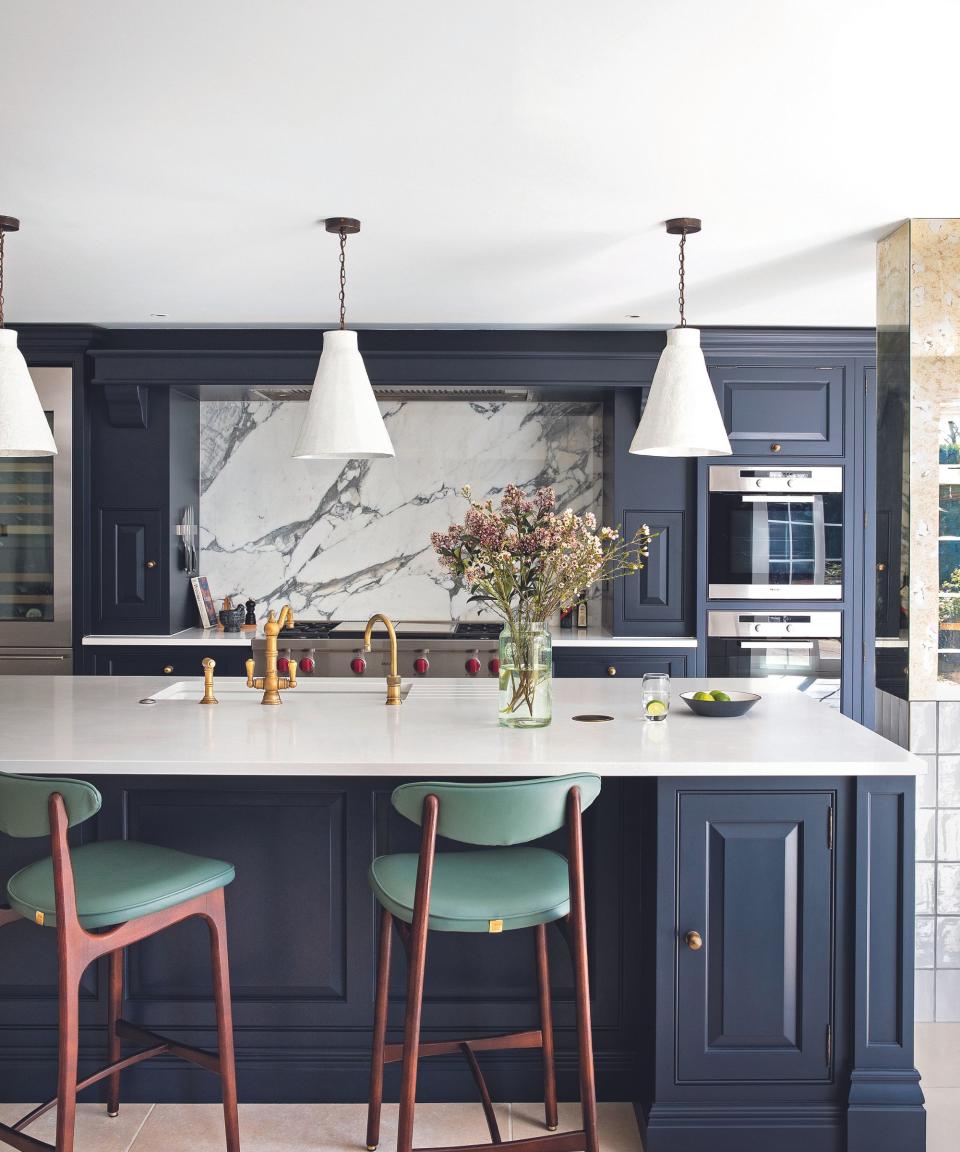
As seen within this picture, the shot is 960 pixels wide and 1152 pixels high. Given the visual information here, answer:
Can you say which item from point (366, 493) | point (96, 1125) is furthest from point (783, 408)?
point (96, 1125)

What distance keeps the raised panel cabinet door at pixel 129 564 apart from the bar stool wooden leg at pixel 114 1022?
252 cm

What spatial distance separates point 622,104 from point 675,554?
2.80m

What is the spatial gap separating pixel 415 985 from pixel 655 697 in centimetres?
98

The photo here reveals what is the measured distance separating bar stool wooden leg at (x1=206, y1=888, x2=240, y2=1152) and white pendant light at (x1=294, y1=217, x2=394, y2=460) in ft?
3.82

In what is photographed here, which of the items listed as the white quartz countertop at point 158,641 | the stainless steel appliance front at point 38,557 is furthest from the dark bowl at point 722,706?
the stainless steel appliance front at point 38,557

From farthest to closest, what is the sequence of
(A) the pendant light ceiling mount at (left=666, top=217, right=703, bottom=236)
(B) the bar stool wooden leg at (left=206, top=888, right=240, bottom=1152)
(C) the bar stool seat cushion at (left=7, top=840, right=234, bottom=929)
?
(A) the pendant light ceiling mount at (left=666, top=217, right=703, bottom=236) < (B) the bar stool wooden leg at (left=206, top=888, right=240, bottom=1152) < (C) the bar stool seat cushion at (left=7, top=840, right=234, bottom=929)

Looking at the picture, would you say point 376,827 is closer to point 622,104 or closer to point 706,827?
point 706,827

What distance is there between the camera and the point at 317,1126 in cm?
247

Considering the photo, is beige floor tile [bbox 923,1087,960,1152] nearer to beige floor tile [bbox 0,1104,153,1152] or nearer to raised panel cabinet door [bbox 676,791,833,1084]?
raised panel cabinet door [bbox 676,791,833,1084]

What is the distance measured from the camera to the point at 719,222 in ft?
10.0

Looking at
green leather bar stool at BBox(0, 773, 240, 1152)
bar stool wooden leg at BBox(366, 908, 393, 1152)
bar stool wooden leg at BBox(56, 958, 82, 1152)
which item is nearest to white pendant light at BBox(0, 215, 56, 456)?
green leather bar stool at BBox(0, 773, 240, 1152)

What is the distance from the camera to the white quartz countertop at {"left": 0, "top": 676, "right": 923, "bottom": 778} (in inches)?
87.2

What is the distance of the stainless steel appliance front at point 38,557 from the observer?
4754 mm

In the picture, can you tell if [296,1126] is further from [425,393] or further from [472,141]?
[425,393]
